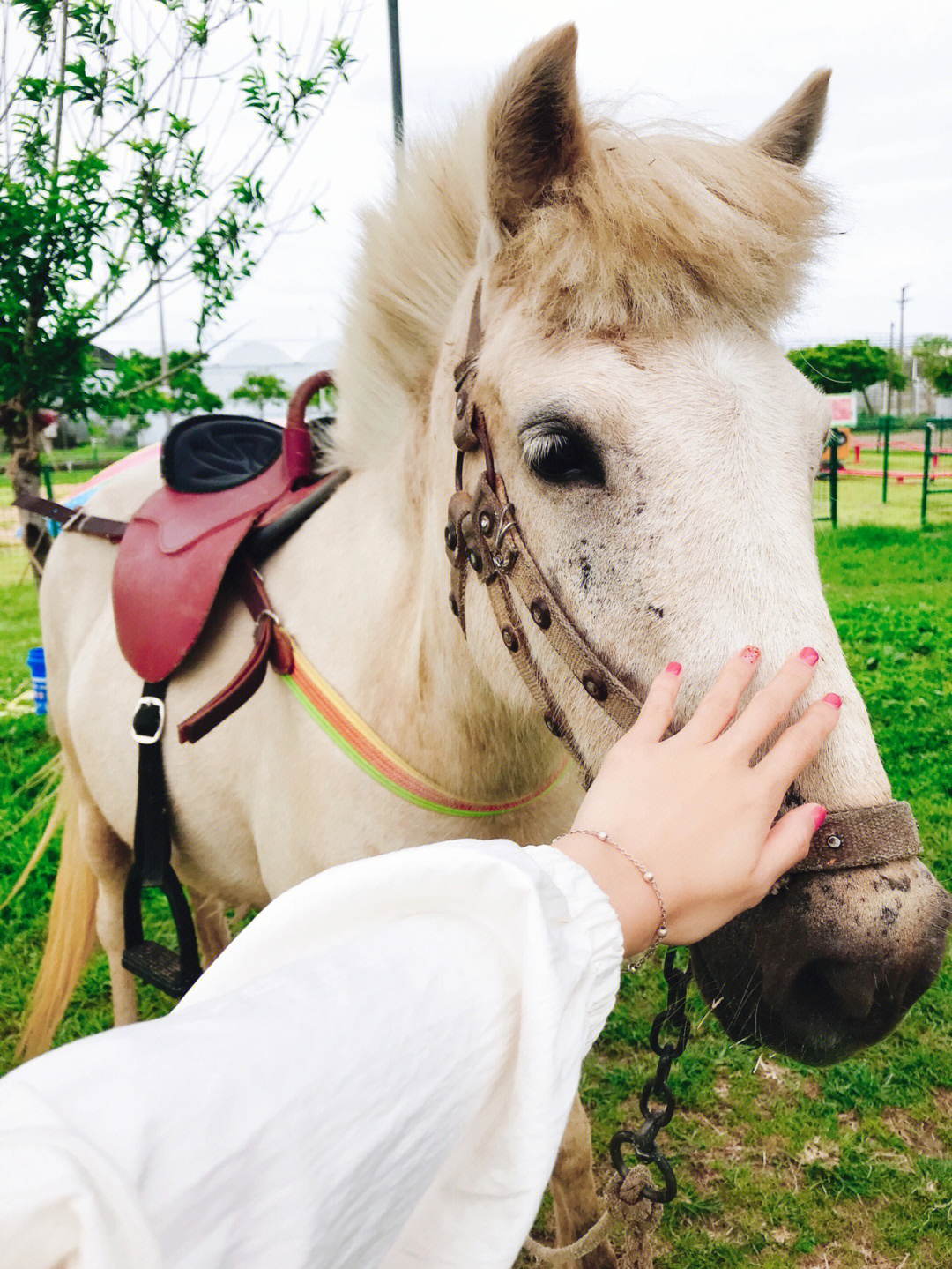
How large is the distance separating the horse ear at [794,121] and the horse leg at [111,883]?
2.75 meters

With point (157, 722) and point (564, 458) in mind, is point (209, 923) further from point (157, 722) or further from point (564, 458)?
point (564, 458)

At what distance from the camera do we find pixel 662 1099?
43.7 inches

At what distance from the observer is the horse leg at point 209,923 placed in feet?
10.4

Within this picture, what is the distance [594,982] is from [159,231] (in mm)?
4712

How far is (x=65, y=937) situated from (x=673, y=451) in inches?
116

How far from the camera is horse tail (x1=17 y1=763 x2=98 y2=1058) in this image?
2.92m

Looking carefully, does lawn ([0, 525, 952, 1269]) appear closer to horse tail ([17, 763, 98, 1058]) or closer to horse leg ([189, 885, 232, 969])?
horse tail ([17, 763, 98, 1058])

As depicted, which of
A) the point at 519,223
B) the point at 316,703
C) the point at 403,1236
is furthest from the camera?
the point at 316,703

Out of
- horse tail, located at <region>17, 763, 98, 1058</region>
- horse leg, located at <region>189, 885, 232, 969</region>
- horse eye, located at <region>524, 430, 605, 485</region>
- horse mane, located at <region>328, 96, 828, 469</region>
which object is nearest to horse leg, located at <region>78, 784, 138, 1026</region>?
horse tail, located at <region>17, 763, 98, 1058</region>

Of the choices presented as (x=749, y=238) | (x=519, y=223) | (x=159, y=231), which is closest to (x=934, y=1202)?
(x=749, y=238)

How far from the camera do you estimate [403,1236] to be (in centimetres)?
64

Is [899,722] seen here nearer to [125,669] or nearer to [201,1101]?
[125,669]

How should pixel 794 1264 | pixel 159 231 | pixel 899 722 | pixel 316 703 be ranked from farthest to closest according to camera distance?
pixel 899 722, pixel 159 231, pixel 794 1264, pixel 316 703

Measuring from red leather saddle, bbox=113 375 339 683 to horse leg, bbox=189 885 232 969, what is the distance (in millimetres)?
1400
